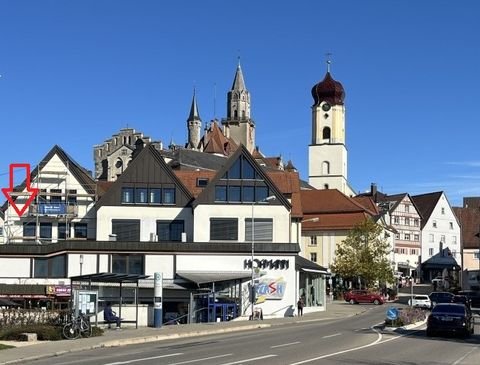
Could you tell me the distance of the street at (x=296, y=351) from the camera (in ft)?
71.5

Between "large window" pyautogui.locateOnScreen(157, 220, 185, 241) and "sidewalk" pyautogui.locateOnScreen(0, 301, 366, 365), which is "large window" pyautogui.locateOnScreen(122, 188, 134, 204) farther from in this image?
"sidewalk" pyautogui.locateOnScreen(0, 301, 366, 365)

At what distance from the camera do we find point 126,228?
6425cm

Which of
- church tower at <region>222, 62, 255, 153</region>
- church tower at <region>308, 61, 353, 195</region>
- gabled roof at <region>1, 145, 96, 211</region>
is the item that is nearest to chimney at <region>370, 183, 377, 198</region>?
church tower at <region>308, 61, 353, 195</region>

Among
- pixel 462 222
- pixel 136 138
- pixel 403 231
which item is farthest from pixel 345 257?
pixel 136 138

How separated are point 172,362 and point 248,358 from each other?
7.54 feet

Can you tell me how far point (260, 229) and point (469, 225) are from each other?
279ft

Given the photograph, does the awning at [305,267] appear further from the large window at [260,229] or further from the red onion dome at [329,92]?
the red onion dome at [329,92]

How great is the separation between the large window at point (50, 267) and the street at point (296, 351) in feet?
86.2

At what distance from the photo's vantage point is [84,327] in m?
32.7

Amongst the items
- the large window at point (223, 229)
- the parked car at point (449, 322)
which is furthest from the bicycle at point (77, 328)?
the large window at point (223, 229)

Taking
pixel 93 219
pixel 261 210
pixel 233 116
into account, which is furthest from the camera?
pixel 233 116

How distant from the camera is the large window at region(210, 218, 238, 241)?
6275 cm

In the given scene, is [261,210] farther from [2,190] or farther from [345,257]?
[345,257]

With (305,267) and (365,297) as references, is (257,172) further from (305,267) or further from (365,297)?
(365,297)
